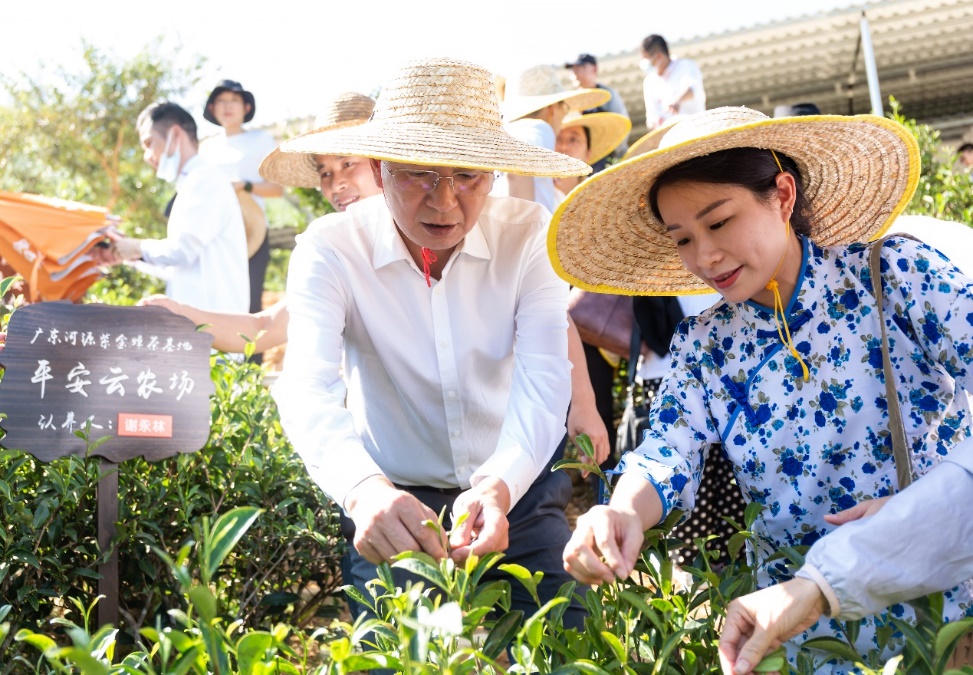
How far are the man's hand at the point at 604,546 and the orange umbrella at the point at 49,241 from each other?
140 inches

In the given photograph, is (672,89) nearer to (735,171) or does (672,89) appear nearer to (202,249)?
(202,249)

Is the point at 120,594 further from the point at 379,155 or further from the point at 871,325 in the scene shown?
the point at 871,325

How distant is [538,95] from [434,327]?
8.10 ft

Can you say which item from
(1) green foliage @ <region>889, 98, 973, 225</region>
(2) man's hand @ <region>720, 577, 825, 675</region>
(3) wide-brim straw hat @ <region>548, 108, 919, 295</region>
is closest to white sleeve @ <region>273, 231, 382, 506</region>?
(3) wide-brim straw hat @ <region>548, 108, 919, 295</region>

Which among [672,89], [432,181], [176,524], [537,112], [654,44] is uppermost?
[654,44]

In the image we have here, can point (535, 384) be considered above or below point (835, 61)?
below

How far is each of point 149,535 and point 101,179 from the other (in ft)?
52.7

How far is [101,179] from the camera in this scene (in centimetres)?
1680

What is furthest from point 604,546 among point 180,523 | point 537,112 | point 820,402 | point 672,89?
point 672,89

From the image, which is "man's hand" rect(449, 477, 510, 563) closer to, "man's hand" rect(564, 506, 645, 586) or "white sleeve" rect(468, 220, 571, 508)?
"white sleeve" rect(468, 220, 571, 508)

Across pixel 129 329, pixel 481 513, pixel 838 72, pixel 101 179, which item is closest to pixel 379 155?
pixel 481 513

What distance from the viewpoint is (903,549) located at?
1354 millimetres

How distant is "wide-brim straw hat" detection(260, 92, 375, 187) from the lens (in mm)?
3477

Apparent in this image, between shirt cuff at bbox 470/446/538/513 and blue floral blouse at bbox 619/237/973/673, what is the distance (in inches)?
10.8
